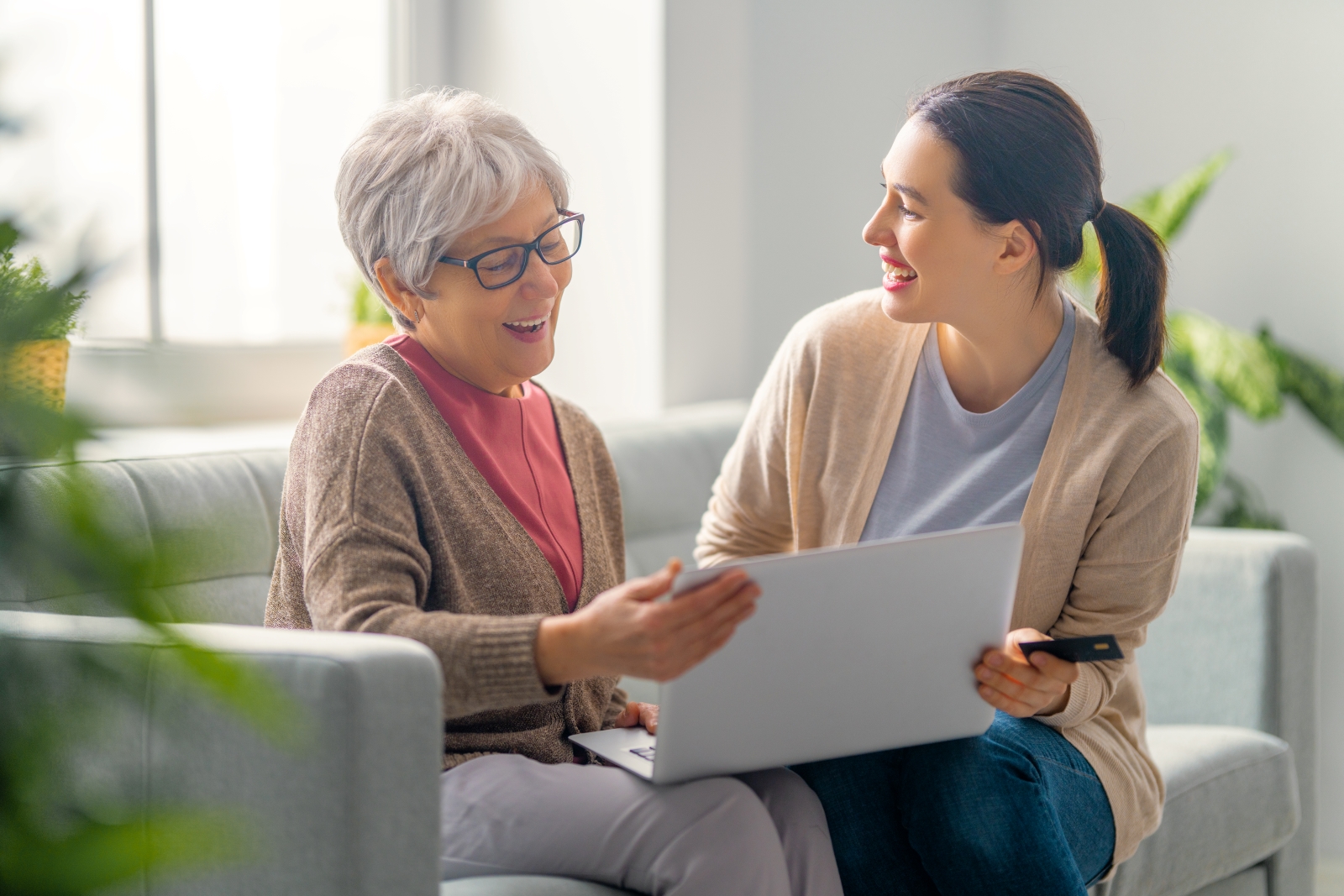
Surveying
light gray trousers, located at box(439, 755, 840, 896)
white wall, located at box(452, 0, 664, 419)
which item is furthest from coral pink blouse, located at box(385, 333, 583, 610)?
white wall, located at box(452, 0, 664, 419)

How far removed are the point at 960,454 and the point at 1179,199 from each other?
142cm

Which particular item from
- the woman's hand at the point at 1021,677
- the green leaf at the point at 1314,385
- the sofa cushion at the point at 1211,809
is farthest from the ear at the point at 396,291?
the green leaf at the point at 1314,385

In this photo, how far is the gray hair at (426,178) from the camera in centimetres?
123

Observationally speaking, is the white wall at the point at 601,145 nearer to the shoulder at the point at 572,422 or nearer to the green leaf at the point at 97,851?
the shoulder at the point at 572,422

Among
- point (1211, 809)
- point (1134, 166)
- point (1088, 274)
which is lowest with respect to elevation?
point (1211, 809)

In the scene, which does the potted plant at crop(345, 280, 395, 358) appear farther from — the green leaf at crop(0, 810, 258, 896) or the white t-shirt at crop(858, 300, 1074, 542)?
the green leaf at crop(0, 810, 258, 896)

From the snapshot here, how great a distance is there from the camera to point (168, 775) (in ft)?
3.23

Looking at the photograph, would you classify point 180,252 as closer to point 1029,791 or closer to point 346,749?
point 346,749

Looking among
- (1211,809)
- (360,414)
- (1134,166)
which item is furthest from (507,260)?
(1134,166)

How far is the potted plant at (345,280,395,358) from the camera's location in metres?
2.18

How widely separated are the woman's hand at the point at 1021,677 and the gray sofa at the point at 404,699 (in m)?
0.40

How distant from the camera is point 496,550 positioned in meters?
1.21

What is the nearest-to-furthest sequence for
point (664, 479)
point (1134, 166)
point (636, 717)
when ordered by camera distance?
point (636, 717)
point (664, 479)
point (1134, 166)

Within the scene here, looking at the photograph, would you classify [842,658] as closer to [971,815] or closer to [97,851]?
[971,815]
